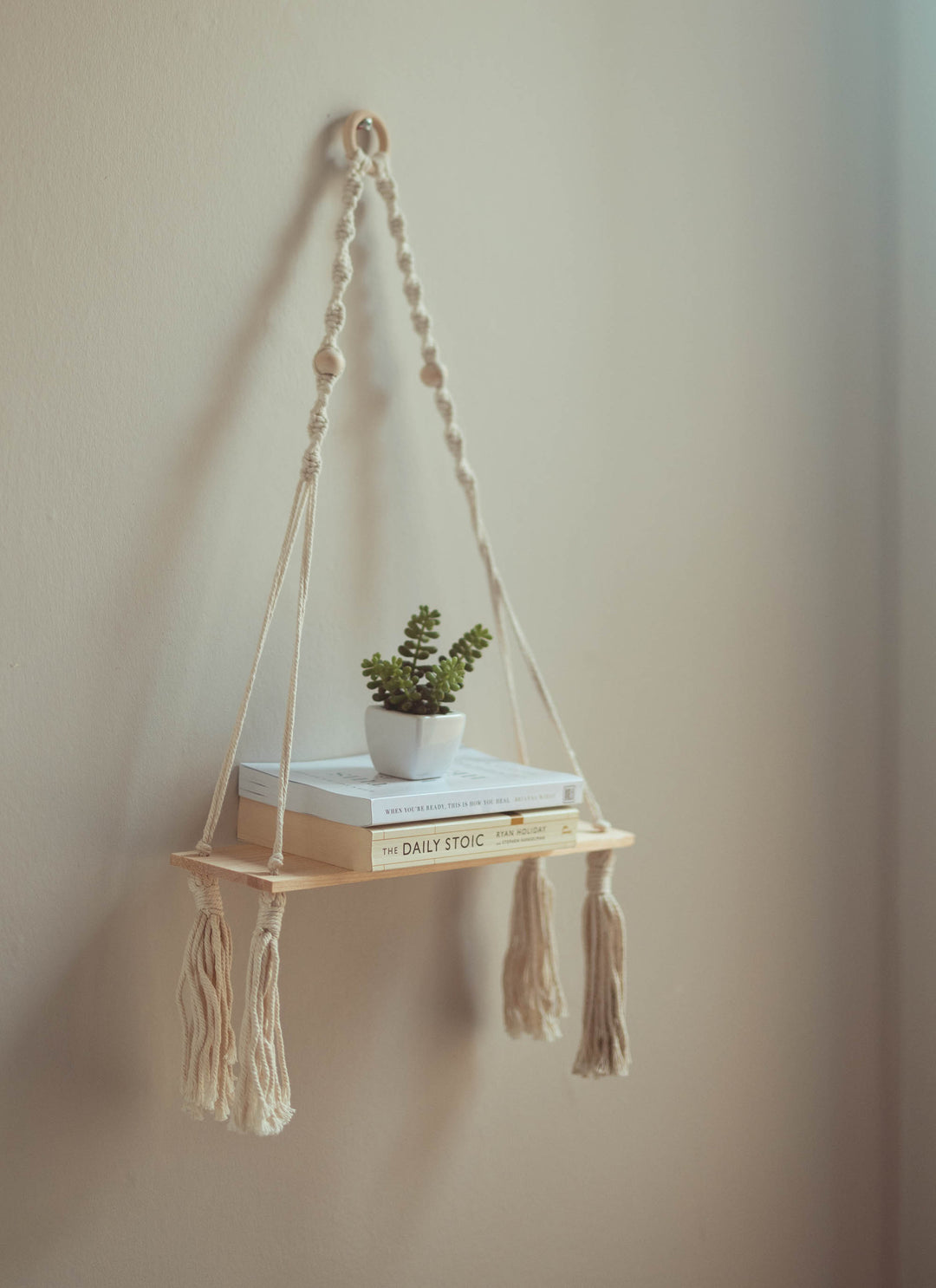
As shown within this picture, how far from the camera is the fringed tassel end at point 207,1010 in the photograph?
870 mm

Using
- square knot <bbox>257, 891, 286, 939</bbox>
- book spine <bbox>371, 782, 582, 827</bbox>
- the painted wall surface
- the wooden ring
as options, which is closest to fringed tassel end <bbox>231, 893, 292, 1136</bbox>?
square knot <bbox>257, 891, 286, 939</bbox>

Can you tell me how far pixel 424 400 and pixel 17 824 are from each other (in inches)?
20.6

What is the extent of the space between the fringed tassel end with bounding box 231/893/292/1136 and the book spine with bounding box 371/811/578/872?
9 cm

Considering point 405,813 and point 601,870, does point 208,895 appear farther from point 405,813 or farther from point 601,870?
point 601,870

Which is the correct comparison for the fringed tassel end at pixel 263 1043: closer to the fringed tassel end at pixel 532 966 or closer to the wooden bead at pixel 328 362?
the fringed tassel end at pixel 532 966

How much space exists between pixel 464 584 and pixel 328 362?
10.3 inches

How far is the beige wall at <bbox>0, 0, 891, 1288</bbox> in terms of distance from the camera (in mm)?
904

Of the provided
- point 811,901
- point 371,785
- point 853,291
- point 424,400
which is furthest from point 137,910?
point 853,291

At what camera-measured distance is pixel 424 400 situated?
107cm

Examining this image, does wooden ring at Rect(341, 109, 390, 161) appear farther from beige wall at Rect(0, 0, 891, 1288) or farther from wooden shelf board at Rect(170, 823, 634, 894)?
wooden shelf board at Rect(170, 823, 634, 894)

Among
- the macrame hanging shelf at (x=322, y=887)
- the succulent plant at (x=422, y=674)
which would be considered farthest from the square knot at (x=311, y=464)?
the succulent plant at (x=422, y=674)

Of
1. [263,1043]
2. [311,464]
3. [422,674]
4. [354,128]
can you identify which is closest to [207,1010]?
[263,1043]

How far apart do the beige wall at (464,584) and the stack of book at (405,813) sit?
0.07 metres

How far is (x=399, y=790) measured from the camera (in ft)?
2.86
